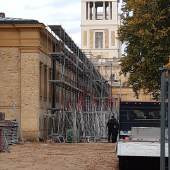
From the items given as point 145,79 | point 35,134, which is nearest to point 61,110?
point 35,134

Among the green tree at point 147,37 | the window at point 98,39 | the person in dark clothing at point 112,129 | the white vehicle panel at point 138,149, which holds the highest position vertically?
the window at point 98,39

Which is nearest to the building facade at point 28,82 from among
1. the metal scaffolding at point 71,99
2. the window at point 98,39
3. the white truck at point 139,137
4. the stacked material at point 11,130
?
the metal scaffolding at point 71,99

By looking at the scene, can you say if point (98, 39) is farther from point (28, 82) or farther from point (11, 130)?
point (11, 130)

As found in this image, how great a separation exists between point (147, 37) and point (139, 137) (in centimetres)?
985

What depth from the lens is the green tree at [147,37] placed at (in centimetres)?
2898

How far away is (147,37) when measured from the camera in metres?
28.9

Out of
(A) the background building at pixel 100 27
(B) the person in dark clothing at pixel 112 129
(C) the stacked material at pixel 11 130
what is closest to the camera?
(C) the stacked material at pixel 11 130

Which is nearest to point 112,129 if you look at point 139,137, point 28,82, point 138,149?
point 28,82

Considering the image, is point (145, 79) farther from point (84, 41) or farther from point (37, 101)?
point (84, 41)

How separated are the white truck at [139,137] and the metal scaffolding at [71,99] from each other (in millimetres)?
16809

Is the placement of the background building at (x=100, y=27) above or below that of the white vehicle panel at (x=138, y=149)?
above

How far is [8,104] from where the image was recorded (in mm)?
40281

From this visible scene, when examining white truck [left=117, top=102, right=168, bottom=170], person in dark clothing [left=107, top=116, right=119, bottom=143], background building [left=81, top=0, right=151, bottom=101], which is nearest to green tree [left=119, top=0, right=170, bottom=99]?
white truck [left=117, top=102, right=168, bottom=170]

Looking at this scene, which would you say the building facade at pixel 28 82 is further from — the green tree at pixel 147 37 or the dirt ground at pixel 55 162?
the dirt ground at pixel 55 162
